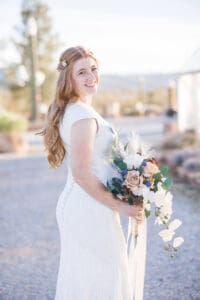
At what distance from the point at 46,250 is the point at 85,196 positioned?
2609mm

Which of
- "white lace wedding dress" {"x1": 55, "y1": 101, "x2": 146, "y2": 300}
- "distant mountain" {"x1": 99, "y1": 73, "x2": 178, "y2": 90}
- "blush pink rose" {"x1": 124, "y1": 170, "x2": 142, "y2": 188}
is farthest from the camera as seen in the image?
"distant mountain" {"x1": 99, "y1": 73, "x2": 178, "y2": 90}

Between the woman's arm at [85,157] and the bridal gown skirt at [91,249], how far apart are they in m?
0.12

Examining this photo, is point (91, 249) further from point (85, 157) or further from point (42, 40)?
point (42, 40)

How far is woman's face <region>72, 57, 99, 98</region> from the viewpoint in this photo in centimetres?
248

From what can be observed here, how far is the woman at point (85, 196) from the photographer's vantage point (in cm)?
238

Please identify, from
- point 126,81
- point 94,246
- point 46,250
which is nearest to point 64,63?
point 94,246

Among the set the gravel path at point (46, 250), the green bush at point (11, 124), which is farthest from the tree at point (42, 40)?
the gravel path at point (46, 250)

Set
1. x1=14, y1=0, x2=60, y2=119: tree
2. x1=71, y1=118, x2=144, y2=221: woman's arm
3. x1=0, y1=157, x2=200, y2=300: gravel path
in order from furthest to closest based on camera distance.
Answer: x1=14, y1=0, x2=60, y2=119: tree → x1=0, y1=157, x2=200, y2=300: gravel path → x1=71, y1=118, x2=144, y2=221: woman's arm

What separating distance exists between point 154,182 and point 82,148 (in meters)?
0.46

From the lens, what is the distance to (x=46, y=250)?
197 inches

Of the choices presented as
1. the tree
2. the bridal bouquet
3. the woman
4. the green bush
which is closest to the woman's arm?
the woman

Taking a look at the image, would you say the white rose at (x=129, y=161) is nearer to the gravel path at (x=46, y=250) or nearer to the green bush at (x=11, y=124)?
the gravel path at (x=46, y=250)

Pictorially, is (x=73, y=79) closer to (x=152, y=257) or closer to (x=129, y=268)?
(x=129, y=268)

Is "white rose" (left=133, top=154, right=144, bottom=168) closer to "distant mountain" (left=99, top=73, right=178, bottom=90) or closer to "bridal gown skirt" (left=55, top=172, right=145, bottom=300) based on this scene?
"bridal gown skirt" (left=55, top=172, right=145, bottom=300)
